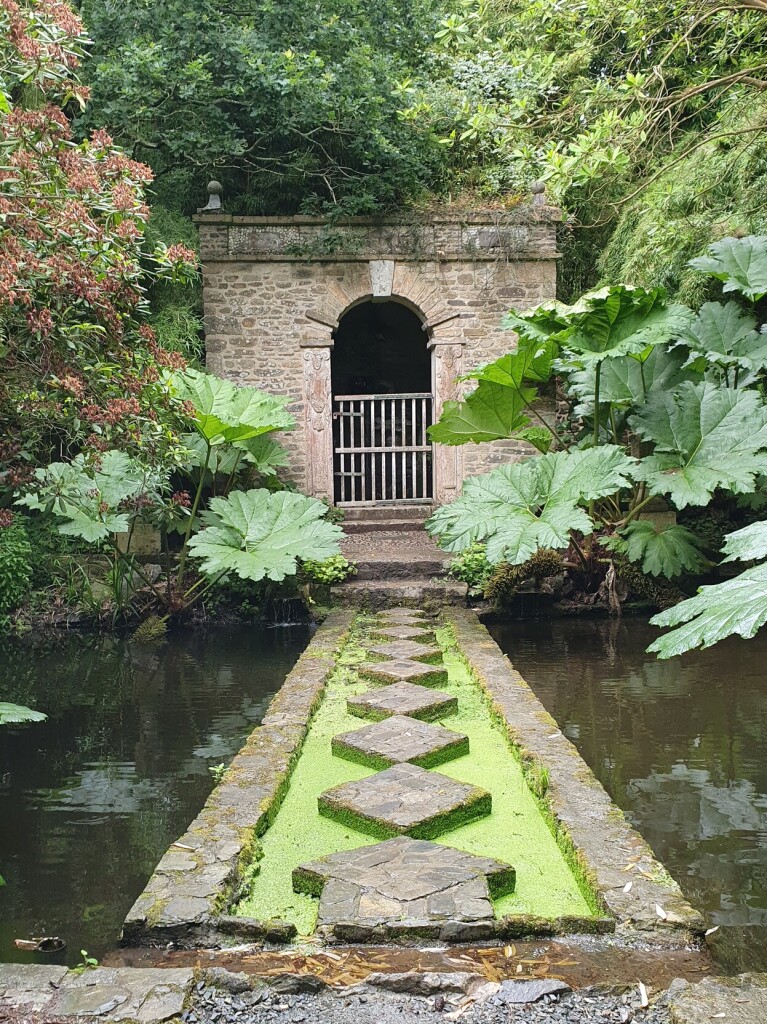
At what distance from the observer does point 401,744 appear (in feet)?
12.4

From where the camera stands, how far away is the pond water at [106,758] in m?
2.85

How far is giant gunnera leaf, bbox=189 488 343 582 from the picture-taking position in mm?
6453

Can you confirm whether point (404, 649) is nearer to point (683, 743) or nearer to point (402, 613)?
point (402, 613)

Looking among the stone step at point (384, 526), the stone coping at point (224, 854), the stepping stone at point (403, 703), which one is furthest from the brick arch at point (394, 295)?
the stone coping at point (224, 854)

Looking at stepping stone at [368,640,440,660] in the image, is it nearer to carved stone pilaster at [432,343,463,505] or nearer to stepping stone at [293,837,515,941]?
stepping stone at [293,837,515,941]

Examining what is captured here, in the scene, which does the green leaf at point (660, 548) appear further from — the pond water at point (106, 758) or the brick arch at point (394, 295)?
the brick arch at point (394, 295)

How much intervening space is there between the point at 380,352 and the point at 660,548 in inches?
326

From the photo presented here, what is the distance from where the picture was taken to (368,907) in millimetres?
2422

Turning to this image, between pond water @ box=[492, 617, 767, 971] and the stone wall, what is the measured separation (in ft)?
12.3

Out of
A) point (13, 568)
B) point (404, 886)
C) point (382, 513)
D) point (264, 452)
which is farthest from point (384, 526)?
point (404, 886)

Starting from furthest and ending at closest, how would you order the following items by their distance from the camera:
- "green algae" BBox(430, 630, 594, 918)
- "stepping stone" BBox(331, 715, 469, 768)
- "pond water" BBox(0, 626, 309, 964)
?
"stepping stone" BBox(331, 715, 469, 768), "pond water" BBox(0, 626, 309, 964), "green algae" BBox(430, 630, 594, 918)

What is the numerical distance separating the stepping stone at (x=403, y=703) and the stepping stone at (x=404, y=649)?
2.66 ft

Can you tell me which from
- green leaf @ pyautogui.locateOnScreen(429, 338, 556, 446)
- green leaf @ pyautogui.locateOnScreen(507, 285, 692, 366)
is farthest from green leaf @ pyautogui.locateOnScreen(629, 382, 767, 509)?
green leaf @ pyautogui.locateOnScreen(429, 338, 556, 446)

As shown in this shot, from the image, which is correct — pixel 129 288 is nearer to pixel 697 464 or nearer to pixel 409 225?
pixel 697 464
